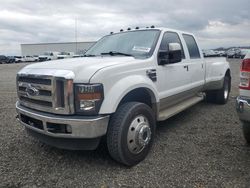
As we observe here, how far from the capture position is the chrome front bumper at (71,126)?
3.09m

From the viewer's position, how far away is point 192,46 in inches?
227

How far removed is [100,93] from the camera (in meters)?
3.15

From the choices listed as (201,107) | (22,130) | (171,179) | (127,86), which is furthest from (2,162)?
(201,107)

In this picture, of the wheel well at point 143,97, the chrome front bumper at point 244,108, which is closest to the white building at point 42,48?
the wheel well at point 143,97

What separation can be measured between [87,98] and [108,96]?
0.27 m

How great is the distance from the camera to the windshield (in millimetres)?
4266

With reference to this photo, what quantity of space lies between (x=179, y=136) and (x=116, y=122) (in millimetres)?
1733

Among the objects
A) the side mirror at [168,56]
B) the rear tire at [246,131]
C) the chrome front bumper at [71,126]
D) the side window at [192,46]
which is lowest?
the rear tire at [246,131]

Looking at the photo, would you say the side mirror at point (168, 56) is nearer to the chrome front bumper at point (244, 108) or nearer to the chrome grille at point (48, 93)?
the chrome front bumper at point (244, 108)

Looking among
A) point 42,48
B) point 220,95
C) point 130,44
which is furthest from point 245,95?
point 42,48

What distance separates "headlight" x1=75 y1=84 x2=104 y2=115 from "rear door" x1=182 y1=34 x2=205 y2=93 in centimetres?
268

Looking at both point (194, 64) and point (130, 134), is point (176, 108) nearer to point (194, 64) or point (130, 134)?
point (194, 64)

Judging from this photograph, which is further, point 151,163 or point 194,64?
point 194,64

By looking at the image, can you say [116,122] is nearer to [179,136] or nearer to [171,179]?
[171,179]
